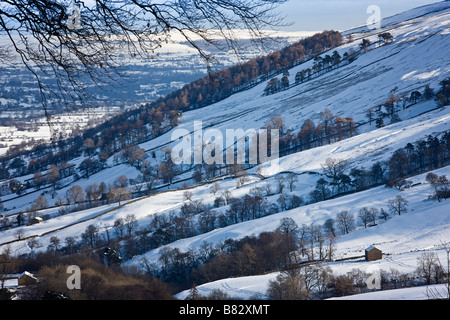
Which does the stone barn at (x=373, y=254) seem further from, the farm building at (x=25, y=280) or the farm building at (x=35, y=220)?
the farm building at (x=35, y=220)

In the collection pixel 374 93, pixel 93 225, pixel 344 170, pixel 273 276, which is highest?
pixel 374 93

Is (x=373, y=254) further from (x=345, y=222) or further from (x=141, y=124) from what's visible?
(x=141, y=124)

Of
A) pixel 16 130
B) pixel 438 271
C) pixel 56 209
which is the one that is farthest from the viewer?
pixel 16 130

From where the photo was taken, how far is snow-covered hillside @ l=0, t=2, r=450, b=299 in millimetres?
31609

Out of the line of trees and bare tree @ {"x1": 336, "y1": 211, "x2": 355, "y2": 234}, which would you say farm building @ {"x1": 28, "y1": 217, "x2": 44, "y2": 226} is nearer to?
the line of trees

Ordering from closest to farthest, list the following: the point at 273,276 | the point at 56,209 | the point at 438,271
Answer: the point at 438,271 < the point at 273,276 < the point at 56,209

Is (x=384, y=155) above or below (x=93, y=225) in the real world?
above

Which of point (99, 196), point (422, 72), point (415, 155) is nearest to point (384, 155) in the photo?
point (415, 155)

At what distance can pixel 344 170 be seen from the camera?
151 ft

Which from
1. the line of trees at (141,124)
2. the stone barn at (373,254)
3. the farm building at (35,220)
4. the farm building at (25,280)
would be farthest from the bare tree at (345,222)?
the line of trees at (141,124)

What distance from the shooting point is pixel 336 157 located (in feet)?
162

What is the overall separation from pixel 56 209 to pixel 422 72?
64.6 meters

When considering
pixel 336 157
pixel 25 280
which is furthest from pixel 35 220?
pixel 336 157
